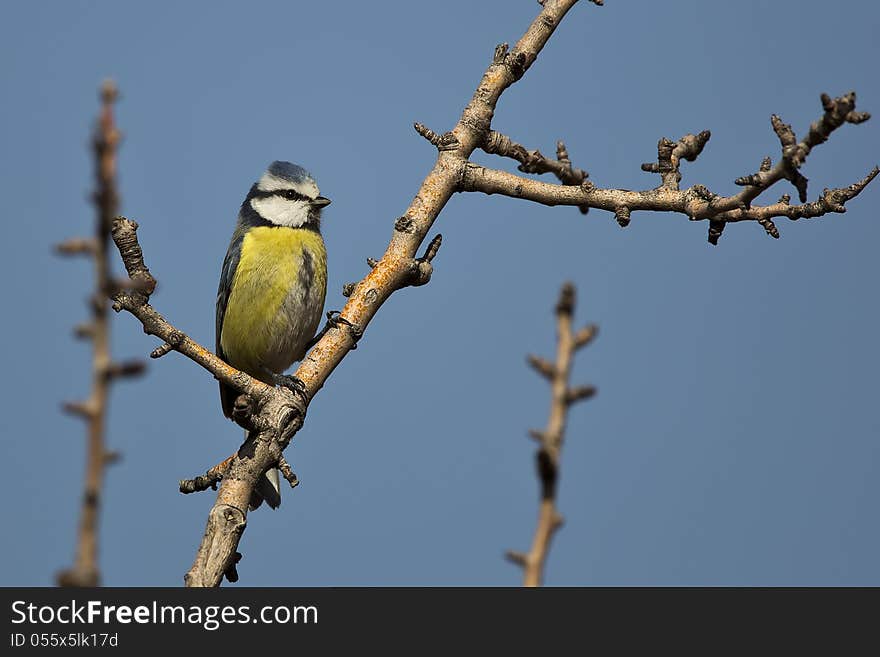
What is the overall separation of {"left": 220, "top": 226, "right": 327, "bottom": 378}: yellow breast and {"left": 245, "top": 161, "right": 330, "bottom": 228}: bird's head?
160mm

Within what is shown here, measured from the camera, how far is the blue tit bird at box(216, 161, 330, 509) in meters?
8.11

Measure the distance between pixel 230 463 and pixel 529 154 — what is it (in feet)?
9.16

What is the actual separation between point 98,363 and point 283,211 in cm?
735

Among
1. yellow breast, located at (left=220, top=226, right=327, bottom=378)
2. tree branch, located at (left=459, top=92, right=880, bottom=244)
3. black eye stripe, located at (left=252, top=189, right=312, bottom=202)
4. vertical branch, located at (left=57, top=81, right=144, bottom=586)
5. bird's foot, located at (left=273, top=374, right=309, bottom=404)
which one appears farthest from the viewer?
black eye stripe, located at (left=252, top=189, right=312, bottom=202)

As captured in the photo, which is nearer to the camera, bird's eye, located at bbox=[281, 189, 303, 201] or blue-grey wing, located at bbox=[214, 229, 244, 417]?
blue-grey wing, located at bbox=[214, 229, 244, 417]

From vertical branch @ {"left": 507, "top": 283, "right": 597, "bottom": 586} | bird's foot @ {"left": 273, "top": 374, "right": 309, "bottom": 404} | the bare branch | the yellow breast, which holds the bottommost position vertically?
vertical branch @ {"left": 507, "top": 283, "right": 597, "bottom": 586}

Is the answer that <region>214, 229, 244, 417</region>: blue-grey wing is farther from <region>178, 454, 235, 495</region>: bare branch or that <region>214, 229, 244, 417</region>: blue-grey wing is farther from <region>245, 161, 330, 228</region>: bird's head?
<region>178, 454, 235, 495</region>: bare branch

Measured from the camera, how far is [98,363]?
4.40ft

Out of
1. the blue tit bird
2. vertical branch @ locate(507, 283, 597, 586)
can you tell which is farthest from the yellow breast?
vertical branch @ locate(507, 283, 597, 586)

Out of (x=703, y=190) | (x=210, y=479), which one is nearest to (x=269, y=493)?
(x=210, y=479)

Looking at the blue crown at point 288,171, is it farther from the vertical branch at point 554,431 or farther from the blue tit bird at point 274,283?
the vertical branch at point 554,431
